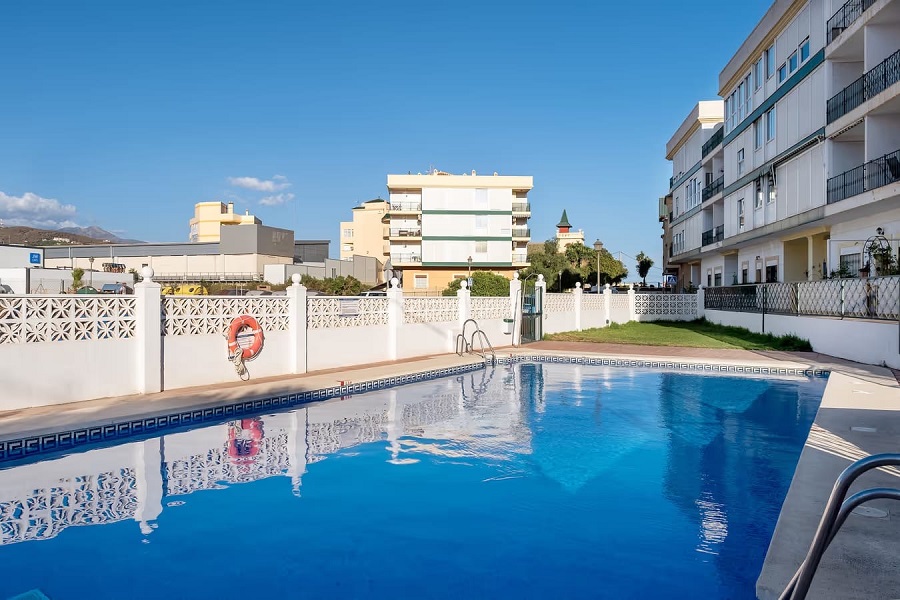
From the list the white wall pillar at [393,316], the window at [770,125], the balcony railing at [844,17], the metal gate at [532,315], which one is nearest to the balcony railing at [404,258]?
the metal gate at [532,315]

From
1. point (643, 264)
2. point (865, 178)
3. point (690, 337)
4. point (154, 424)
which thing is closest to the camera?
point (154, 424)

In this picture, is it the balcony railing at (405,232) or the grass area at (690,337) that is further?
the balcony railing at (405,232)

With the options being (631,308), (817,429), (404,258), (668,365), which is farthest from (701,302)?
(404,258)

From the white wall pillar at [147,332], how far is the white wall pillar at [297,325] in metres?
2.88

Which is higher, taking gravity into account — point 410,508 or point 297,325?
point 297,325

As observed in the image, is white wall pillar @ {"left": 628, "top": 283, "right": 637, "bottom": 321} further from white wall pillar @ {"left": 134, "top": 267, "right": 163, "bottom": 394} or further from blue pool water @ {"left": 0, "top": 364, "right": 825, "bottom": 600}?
white wall pillar @ {"left": 134, "top": 267, "right": 163, "bottom": 394}

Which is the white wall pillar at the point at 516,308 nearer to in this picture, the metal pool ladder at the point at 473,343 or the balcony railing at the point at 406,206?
the metal pool ladder at the point at 473,343

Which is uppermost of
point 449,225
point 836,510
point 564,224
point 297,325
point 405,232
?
point 564,224

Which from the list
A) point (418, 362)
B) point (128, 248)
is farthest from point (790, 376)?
point (128, 248)

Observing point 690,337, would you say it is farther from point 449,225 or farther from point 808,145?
point 449,225

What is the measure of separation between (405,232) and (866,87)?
135ft

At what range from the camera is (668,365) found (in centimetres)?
1545

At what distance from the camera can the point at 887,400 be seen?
29.5 ft

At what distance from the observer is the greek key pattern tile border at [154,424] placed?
707 cm
